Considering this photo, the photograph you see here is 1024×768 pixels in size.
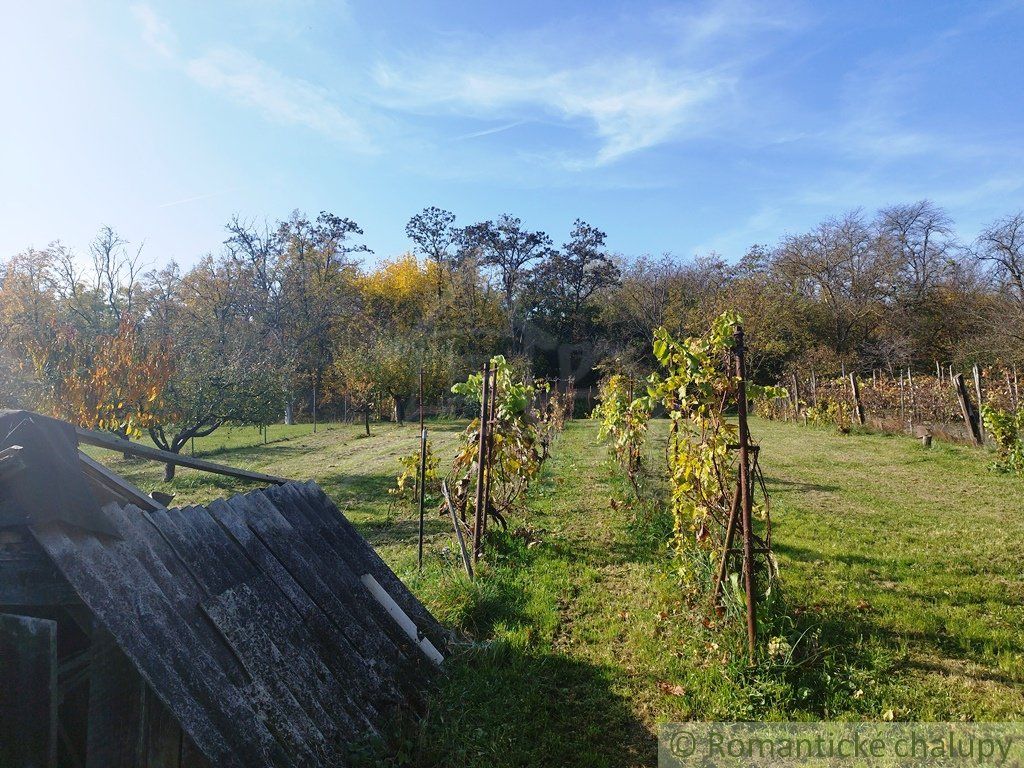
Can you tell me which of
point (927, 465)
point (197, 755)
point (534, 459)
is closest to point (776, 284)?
point (927, 465)

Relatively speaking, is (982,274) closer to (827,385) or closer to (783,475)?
(827,385)

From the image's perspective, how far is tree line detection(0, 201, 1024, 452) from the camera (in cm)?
2536

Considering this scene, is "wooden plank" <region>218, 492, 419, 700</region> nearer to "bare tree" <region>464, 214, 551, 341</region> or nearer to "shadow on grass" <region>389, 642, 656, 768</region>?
"shadow on grass" <region>389, 642, 656, 768</region>

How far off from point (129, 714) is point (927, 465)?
1229 centimetres

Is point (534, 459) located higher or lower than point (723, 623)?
higher

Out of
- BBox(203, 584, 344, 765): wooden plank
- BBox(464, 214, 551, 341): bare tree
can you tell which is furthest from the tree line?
BBox(203, 584, 344, 765): wooden plank

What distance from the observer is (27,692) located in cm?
181

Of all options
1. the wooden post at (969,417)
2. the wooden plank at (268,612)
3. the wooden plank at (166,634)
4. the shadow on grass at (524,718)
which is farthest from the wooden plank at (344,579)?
the wooden post at (969,417)

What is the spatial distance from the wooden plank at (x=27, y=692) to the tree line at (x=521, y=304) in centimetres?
1959

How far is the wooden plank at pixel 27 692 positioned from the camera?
1786 millimetres

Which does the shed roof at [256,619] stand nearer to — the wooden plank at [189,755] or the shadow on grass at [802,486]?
the wooden plank at [189,755]

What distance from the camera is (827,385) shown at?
22406 mm

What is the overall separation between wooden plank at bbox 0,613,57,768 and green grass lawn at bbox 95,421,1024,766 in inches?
63.3

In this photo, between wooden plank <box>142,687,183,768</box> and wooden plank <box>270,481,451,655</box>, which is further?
wooden plank <box>270,481,451,655</box>
